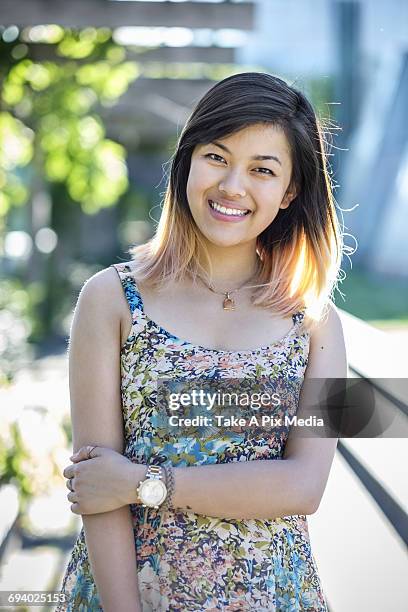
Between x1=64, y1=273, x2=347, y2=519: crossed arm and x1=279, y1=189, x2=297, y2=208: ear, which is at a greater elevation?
x1=279, y1=189, x2=297, y2=208: ear

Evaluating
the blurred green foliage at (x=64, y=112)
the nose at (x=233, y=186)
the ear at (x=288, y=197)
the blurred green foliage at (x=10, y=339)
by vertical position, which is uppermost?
the nose at (x=233, y=186)

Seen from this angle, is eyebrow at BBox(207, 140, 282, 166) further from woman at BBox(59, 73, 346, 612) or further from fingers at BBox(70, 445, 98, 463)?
fingers at BBox(70, 445, 98, 463)

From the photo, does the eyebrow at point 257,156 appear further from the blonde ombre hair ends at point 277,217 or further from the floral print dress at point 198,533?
the floral print dress at point 198,533

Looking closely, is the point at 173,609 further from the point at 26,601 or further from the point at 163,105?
the point at 163,105

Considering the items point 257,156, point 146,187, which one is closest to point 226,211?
point 257,156

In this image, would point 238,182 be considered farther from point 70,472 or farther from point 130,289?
point 70,472

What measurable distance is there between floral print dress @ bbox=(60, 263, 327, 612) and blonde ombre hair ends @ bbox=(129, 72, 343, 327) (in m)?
0.12

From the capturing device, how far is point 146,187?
19.7 metres

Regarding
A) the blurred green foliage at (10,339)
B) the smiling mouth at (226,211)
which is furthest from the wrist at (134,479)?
the blurred green foliage at (10,339)

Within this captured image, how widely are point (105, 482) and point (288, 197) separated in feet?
2.03

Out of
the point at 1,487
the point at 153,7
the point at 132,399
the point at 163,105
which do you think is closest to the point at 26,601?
the point at 1,487

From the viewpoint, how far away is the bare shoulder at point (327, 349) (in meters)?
1.55

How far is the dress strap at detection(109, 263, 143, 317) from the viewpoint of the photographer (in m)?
1.49

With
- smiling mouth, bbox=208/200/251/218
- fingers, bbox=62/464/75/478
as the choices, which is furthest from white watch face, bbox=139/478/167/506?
smiling mouth, bbox=208/200/251/218
